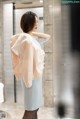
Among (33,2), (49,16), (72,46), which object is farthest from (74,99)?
(33,2)

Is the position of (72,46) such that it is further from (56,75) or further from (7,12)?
(7,12)

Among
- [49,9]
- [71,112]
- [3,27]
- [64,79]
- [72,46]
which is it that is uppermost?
[49,9]

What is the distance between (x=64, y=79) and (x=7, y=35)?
8.04ft

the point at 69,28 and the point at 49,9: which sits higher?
the point at 49,9

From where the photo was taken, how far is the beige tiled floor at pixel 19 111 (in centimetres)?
257

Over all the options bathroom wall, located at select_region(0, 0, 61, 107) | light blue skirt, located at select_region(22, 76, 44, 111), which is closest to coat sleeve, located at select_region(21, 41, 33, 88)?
light blue skirt, located at select_region(22, 76, 44, 111)

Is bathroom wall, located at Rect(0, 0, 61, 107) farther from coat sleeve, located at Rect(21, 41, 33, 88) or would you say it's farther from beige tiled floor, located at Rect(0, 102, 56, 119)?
coat sleeve, located at Rect(21, 41, 33, 88)

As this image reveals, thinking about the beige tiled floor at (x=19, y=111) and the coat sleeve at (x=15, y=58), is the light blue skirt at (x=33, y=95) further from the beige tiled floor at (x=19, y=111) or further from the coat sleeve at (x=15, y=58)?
the beige tiled floor at (x=19, y=111)

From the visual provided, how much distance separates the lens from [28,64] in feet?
5.12

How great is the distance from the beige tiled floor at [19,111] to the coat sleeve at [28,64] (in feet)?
3.06

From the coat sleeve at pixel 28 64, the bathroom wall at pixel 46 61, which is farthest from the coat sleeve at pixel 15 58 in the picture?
the bathroom wall at pixel 46 61

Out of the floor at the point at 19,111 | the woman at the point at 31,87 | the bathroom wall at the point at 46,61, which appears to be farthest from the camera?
the bathroom wall at the point at 46,61

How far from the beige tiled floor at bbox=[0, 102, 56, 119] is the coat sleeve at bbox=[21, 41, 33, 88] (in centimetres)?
93

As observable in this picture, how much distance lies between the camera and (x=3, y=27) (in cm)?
323
